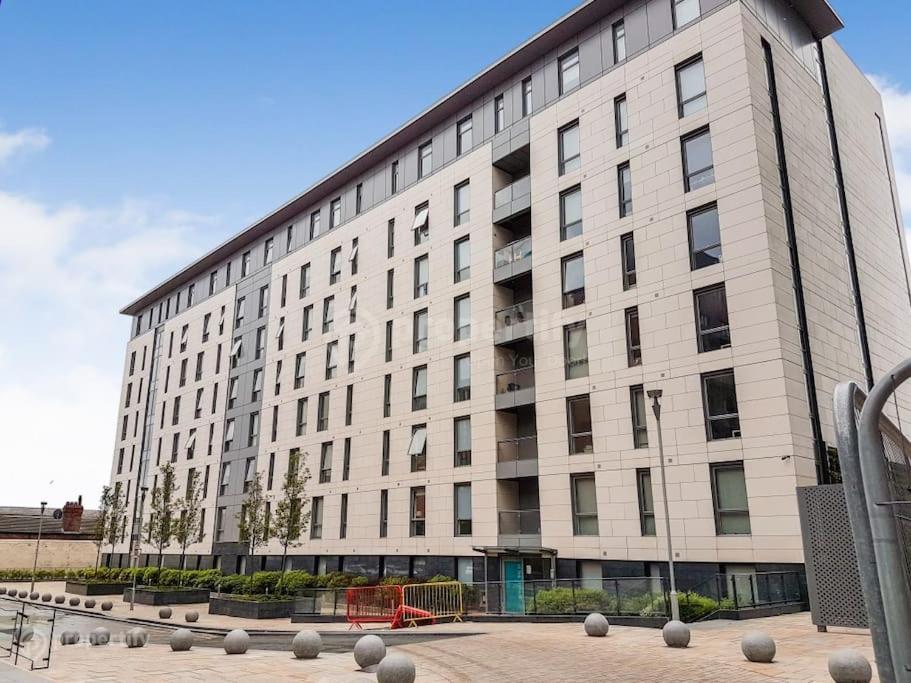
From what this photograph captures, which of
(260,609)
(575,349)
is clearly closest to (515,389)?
(575,349)

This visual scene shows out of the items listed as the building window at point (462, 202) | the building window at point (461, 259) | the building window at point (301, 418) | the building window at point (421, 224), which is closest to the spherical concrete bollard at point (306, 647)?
the building window at point (461, 259)

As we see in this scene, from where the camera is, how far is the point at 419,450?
35.2m

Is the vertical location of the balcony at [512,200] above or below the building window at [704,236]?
above

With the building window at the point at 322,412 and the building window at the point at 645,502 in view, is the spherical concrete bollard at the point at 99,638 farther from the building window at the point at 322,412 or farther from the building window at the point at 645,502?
the building window at the point at 322,412

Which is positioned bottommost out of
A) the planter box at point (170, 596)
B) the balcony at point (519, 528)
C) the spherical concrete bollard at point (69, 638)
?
the planter box at point (170, 596)

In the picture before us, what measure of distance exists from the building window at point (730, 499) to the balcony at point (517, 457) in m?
8.02

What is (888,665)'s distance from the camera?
14.9ft

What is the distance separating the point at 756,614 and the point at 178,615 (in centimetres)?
2470

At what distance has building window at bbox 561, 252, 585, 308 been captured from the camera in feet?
98.0

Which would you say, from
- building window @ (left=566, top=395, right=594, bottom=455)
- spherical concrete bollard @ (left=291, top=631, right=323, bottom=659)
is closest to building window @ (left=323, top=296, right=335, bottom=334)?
building window @ (left=566, top=395, right=594, bottom=455)

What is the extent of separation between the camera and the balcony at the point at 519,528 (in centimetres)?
2938

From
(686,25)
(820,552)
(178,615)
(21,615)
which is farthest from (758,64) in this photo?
(178,615)

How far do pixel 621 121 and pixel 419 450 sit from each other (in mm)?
17865

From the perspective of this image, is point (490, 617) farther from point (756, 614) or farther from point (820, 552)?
point (820, 552)
